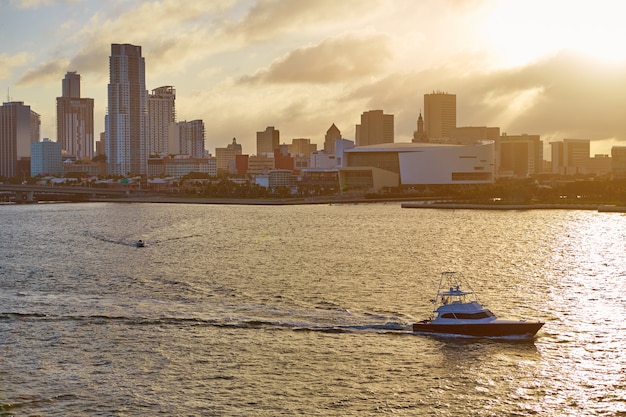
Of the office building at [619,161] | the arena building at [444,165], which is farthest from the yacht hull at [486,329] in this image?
the office building at [619,161]

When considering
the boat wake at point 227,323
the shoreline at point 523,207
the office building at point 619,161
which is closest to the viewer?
the boat wake at point 227,323

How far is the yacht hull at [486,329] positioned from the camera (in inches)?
1047

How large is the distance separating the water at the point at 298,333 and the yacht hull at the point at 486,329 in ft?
1.45

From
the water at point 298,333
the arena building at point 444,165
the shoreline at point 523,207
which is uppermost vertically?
the arena building at point 444,165

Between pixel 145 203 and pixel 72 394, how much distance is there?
116 m

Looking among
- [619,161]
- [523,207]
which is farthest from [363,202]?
[619,161]

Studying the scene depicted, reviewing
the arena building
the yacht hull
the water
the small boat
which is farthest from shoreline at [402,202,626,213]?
the yacht hull

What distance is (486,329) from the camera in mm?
26859

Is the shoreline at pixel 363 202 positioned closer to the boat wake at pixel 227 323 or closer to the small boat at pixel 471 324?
the small boat at pixel 471 324

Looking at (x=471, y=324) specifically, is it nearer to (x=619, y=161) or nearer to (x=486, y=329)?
(x=486, y=329)

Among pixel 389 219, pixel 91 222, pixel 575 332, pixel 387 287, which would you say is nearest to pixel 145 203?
pixel 91 222

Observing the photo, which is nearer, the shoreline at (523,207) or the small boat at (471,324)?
the small boat at (471,324)

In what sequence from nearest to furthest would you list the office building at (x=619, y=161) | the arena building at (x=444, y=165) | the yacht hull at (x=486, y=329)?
the yacht hull at (x=486, y=329) → the arena building at (x=444, y=165) → the office building at (x=619, y=161)

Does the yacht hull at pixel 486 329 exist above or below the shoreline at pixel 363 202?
below
